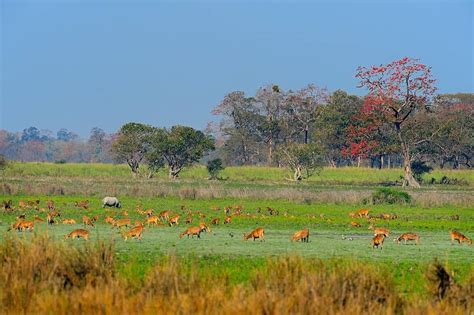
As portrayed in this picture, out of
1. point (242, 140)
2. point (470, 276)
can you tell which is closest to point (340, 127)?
point (242, 140)

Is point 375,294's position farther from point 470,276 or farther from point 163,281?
point 163,281

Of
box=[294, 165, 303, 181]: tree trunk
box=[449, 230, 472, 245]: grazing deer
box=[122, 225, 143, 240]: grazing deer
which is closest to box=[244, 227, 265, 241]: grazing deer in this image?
box=[122, 225, 143, 240]: grazing deer

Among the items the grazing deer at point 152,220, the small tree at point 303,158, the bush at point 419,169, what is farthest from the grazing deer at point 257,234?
the bush at point 419,169

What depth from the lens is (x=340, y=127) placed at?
9800cm

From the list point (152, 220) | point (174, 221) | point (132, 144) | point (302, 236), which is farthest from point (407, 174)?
point (302, 236)

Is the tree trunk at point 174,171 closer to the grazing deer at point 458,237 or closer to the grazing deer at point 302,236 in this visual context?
the grazing deer at point 302,236

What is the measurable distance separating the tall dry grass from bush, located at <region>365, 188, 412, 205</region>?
33.4 m

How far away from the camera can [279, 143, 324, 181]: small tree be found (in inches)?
3027

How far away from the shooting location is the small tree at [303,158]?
76.9m

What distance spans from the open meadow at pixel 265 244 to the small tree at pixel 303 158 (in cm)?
278

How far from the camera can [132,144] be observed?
81562mm

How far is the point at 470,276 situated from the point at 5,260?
8147mm

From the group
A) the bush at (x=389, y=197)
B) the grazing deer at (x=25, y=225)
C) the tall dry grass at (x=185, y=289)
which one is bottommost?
the tall dry grass at (x=185, y=289)

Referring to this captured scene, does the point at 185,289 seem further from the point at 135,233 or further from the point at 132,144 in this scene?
the point at 132,144
